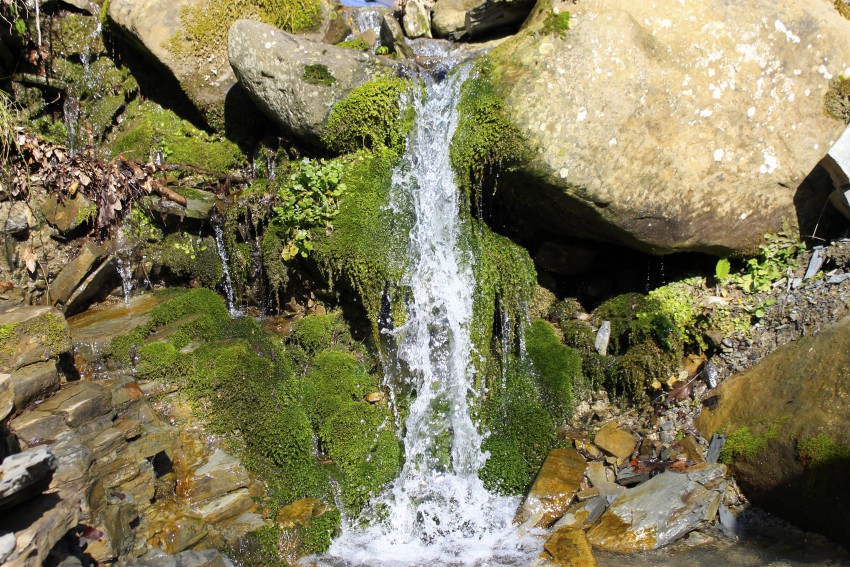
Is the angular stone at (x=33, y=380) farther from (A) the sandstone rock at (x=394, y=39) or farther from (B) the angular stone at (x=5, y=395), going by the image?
(A) the sandstone rock at (x=394, y=39)

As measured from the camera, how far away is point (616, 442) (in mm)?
6754

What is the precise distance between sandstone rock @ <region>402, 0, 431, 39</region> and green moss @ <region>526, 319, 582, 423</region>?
4.72 meters

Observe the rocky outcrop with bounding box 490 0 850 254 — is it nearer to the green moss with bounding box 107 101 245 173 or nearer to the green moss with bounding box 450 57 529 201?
the green moss with bounding box 450 57 529 201

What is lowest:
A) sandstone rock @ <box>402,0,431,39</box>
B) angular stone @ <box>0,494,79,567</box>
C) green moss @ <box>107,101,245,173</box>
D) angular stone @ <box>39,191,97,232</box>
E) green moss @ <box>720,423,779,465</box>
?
green moss @ <box>720,423,779,465</box>

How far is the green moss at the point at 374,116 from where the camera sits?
25.5 feet

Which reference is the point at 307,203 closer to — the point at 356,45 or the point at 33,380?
the point at 356,45

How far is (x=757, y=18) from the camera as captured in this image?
6.92 metres

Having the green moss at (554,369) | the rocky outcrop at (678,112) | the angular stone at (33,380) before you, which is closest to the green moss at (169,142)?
the angular stone at (33,380)

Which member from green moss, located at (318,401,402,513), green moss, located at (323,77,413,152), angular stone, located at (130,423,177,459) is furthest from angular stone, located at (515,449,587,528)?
green moss, located at (323,77,413,152)

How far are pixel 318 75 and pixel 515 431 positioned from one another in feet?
16.4

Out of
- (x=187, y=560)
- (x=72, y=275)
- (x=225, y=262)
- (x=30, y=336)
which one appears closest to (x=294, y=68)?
(x=225, y=262)

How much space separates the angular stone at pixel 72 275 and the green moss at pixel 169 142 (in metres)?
1.72

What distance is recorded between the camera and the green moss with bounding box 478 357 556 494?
22.3ft

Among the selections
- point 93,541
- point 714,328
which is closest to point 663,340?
point 714,328
